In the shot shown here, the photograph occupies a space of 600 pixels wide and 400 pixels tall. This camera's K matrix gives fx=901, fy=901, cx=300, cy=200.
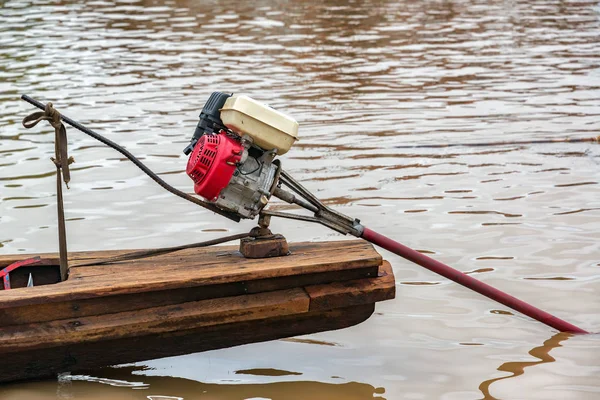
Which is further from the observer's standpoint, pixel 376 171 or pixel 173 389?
pixel 376 171

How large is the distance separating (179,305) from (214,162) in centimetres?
66

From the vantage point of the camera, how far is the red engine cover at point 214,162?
159 inches

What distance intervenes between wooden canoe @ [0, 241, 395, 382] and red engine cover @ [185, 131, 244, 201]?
375mm

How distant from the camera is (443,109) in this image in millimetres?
10320

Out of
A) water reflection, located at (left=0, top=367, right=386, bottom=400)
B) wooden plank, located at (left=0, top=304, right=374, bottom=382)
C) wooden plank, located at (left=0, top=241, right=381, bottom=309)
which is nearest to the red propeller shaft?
wooden plank, located at (left=0, top=241, right=381, bottom=309)

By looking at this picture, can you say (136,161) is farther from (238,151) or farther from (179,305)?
(179,305)

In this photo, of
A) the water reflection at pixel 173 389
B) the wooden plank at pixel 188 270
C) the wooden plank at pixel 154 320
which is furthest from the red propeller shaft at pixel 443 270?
the water reflection at pixel 173 389

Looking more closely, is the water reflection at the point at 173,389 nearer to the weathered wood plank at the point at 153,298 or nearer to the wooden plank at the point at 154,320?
the wooden plank at the point at 154,320

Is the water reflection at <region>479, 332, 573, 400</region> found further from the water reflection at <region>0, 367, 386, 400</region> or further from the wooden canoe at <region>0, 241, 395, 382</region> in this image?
the wooden canoe at <region>0, 241, 395, 382</region>

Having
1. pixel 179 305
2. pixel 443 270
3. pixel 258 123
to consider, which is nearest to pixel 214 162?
pixel 258 123

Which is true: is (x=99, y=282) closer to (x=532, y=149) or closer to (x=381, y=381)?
(x=381, y=381)

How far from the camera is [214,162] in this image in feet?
13.2

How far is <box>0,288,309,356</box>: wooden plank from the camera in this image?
12.5 ft

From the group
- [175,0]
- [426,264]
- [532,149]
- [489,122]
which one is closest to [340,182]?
[532,149]
